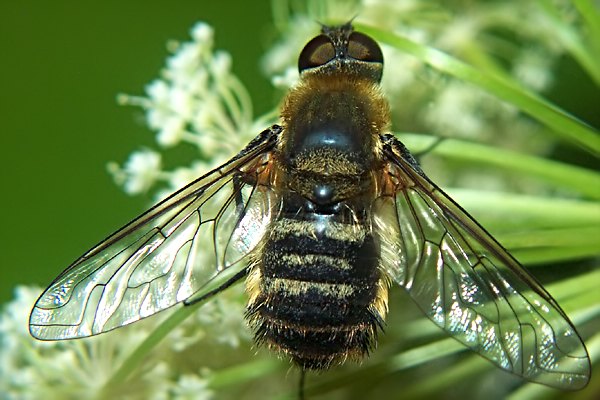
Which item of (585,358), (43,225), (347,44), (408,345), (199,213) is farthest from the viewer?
(43,225)

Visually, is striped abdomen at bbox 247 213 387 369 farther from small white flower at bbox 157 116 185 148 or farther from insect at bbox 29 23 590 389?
small white flower at bbox 157 116 185 148

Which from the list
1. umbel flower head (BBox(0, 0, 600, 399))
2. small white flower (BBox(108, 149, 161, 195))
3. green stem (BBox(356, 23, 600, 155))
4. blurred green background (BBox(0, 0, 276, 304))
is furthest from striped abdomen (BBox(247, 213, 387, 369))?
blurred green background (BBox(0, 0, 276, 304))

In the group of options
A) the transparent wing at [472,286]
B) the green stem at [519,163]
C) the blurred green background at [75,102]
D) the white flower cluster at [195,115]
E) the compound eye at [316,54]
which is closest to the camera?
the transparent wing at [472,286]

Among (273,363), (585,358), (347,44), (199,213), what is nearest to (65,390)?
(273,363)

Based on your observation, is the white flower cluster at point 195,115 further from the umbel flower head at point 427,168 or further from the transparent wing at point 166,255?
the transparent wing at point 166,255

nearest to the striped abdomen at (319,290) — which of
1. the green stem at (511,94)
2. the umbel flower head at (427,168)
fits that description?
the umbel flower head at (427,168)

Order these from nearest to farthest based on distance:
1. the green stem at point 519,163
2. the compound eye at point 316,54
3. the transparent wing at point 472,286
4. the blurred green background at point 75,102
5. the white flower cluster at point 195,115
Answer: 1. the transparent wing at point 472,286
2. the compound eye at point 316,54
3. the green stem at point 519,163
4. the white flower cluster at point 195,115
5. the blurred green background at point 75,102

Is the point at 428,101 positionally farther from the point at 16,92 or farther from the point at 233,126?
the point at 16,92
